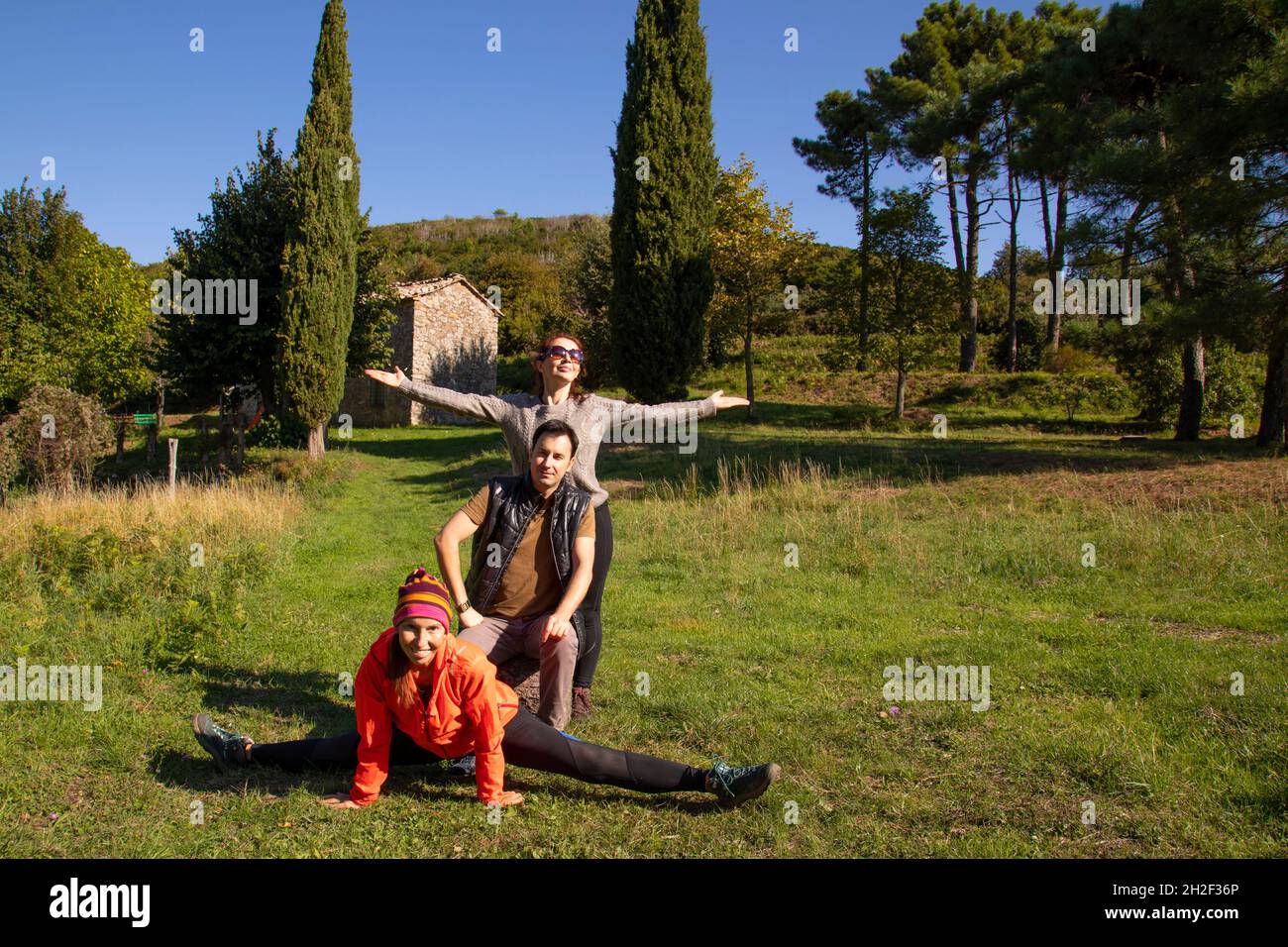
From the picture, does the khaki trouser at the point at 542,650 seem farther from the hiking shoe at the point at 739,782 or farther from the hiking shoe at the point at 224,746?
the hiking shoe at the point at 224,746

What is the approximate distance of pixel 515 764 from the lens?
148 inches

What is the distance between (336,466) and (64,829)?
15.1 m

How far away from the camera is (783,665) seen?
5488 millimetres

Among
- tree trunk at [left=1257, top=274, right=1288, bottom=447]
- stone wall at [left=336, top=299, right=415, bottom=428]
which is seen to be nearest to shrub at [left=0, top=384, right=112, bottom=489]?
stone wall at [left=336, top=299, right=415, bottom=428]

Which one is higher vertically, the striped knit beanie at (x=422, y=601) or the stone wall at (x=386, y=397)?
the stone wall at (x=386, y=397)

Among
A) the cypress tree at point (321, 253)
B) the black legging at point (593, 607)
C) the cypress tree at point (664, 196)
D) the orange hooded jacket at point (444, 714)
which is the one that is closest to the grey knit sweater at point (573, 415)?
the black legging at point (593, 607)

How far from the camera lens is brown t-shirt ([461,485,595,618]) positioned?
4191 millimetres

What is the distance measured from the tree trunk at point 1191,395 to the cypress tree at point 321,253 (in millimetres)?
17172

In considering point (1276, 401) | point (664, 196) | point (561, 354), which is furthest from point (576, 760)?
point (664, 196)

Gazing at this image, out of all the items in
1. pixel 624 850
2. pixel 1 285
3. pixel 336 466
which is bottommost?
pixel 624 850

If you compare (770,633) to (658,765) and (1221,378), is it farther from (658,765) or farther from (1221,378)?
(1221,378)

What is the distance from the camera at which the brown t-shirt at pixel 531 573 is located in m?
4.19

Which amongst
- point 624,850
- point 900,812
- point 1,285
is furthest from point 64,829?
point 1,285

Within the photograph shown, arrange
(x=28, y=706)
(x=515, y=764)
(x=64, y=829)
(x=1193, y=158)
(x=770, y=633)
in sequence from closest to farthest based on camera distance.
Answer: (x=64, y=829)
(x=515, y=764)
(x=28, y=706)
(x=770, y=633)
(x=1193, y=158)
